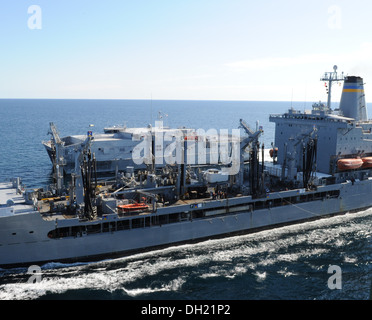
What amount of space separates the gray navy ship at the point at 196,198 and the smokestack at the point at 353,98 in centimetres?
10

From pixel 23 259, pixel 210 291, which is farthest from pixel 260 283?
pixel 23 259

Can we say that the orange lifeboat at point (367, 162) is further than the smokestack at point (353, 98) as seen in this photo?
No

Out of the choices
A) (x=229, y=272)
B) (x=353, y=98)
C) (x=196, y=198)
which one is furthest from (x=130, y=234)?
(x=353, y=98)

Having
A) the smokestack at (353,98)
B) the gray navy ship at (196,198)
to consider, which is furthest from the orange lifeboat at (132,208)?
the smokestack at (353,98)

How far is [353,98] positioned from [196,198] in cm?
2069

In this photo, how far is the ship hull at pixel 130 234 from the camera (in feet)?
71.3

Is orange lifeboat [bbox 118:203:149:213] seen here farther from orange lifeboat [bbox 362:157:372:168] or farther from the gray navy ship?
orange lifeboat [bbox 362:157:372:168]

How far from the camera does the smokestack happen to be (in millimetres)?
36656

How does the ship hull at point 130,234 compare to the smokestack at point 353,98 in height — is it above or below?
below

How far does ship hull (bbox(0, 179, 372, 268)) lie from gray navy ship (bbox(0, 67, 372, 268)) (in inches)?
2.3

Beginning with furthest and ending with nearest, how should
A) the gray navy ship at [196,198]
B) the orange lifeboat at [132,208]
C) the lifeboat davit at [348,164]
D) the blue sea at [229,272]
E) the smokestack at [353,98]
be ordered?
1. the smokestack at [353,98]
2. the lifeboat davit at [348,164]
3. the orange lifeboat at [132,208]
4. the gray navy ship at [196,198]
5. the blue sea at [229,272]

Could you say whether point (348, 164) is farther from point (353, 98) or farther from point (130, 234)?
point (130, 234)
